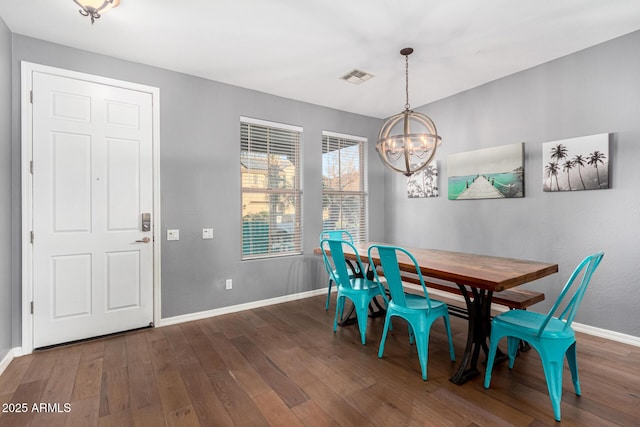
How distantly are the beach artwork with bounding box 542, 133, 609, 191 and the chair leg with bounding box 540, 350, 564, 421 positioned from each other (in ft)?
6.28

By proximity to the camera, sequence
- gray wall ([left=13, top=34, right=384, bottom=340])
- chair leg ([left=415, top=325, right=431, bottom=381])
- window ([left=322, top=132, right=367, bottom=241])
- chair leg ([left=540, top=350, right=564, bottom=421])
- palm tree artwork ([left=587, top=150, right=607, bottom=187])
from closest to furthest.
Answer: chair leg ([left=540, top=350, right=564, bottom=421])
chair leg ([left=415, top=325, right=431, bottom=381])
palm tree artwork ([left=587, top=150, right=607, bottom=187])
gray wall ([left=13, top=34, right=384, bottom=340])
window ([left=322, top=132, right=367, bottom=241])

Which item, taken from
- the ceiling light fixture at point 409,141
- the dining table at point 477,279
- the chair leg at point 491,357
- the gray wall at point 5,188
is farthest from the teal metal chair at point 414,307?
the gray wall at point 5,188

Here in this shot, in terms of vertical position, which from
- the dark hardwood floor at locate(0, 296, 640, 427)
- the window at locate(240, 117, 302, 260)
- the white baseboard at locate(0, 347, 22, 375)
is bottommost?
the dark hardwood floor at locate(0, 296, 640, 427)

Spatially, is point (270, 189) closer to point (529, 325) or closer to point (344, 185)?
point (344, 185)

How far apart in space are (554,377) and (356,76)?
3.15 metres

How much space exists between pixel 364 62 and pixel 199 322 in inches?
127

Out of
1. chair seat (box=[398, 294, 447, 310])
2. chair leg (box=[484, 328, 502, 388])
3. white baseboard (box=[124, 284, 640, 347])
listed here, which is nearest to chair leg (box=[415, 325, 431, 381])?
chair seat (box=[398, 294, 447, 310])

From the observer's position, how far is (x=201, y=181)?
135 inches

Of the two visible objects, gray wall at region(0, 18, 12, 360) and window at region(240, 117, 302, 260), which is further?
window at region(240, 117, 302, 260)

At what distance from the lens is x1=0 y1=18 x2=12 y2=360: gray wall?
2375 mm

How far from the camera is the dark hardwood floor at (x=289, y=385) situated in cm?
179

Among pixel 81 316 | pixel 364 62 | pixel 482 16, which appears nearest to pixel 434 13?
pixel 482 16

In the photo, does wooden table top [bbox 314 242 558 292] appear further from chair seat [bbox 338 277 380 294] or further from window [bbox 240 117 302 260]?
window [bbox 240 117 302 260]

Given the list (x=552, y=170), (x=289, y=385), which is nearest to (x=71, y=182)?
(x=289, y=385)
